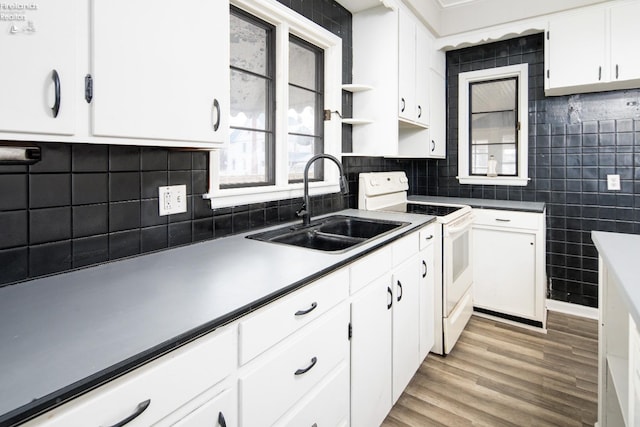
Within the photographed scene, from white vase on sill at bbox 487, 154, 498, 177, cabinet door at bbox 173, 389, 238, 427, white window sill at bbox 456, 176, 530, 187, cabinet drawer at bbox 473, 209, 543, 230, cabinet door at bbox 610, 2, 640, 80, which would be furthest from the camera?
white vase on sill at bbox 487, 154, 498, 177

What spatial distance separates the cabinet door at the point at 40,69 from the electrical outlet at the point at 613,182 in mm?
3539

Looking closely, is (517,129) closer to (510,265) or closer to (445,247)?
(510,265)

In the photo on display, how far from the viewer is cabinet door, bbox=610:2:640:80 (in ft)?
8.27

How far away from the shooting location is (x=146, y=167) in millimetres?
1361

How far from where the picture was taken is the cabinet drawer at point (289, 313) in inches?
36.8

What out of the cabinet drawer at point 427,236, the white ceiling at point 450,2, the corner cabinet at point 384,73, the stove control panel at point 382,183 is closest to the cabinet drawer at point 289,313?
the cabinet drawer at point 427,236

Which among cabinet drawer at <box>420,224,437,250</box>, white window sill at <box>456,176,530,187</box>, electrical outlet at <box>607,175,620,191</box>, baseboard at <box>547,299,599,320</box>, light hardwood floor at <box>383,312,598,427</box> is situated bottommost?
light hardwood floor at <box>383,312,598,427</box>

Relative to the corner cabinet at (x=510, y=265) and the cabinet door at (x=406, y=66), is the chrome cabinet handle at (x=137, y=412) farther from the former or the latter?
the corner cabinet at (x=510, y=265)

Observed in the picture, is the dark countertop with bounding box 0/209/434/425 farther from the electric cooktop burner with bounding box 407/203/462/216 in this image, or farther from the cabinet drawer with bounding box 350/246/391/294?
the electric cooktop burner with bounding box 407/203/462/216

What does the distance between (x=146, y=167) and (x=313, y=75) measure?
1.42 m

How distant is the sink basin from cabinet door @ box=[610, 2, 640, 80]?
2031mm

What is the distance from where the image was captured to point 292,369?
3.61ft

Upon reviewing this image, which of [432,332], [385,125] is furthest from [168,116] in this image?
[432,332]

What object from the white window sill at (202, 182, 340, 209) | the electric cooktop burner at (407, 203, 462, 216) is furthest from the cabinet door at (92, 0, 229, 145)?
the electric cooktop burner at (407, 203, 462, 216)
